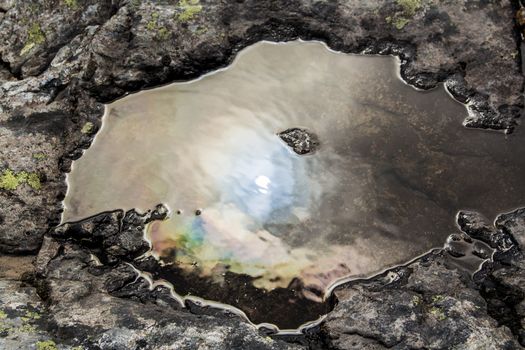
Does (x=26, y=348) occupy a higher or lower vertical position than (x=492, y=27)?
lower

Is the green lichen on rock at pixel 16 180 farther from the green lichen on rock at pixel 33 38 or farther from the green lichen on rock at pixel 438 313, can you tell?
the green lichen on rock at pixel 438 313

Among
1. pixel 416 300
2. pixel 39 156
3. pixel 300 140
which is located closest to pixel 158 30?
pixel 39 156

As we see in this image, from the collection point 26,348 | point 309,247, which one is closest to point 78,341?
point 26,348

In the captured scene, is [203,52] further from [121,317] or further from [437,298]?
[437,298]

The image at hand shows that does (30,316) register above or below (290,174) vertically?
below

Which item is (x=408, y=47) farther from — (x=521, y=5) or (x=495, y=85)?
(x=521, y=5)
